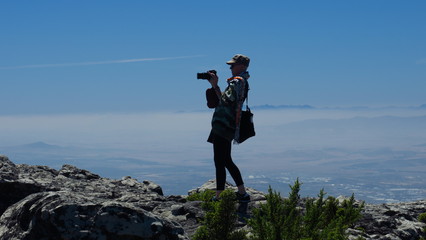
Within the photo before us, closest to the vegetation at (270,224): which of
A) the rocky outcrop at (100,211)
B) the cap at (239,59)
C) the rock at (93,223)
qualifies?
the rocky outcrop at (100,211)

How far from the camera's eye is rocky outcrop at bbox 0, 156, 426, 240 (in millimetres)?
6203

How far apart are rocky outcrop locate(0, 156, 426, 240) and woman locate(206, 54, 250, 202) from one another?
1.42m

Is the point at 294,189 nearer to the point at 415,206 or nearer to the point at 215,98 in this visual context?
the point at 215,98

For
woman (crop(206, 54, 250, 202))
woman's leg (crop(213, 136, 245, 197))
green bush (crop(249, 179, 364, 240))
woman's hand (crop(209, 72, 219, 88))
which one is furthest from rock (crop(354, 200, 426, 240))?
woman's hand (crop(209, 72, 219, 88))

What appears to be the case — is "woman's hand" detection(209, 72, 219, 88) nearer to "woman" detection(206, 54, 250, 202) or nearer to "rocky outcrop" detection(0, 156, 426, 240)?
"woman" detection(206, 54, 250, 202)

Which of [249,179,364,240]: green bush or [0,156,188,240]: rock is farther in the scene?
[249,179,364,240]: green bush

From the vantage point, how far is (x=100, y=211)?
6.27 meters

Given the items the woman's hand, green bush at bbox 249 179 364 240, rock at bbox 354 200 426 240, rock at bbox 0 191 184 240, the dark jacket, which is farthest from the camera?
the woman's hand

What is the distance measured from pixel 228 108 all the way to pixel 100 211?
→ 5.28 meters

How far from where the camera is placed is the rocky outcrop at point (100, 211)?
6203 mm

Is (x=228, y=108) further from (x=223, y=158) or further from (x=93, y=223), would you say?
(x=93, y=223)

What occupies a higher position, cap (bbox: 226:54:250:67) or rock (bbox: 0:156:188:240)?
cap (bbox: 226:54:250:67)

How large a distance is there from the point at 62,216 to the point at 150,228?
1159 millimetres

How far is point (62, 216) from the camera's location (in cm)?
625
